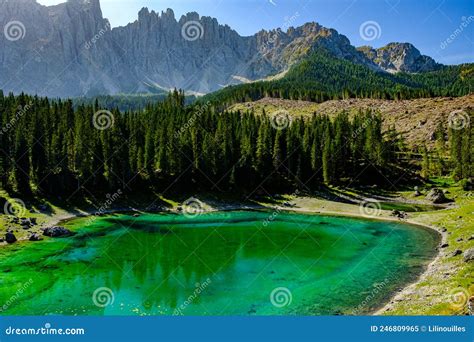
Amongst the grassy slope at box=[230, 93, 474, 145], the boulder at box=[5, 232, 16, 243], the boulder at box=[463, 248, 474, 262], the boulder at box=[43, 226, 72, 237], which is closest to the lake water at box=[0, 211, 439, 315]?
the boulder at box=[43, 226, 72, 237]

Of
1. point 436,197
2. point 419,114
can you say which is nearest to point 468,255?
point 436,197

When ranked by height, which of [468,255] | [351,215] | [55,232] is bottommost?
[468,255]

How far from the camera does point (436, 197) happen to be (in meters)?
88.3

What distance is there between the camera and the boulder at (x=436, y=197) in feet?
287

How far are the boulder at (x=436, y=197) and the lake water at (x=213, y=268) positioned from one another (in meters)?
19.8

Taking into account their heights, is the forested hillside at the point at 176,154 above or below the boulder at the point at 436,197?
above

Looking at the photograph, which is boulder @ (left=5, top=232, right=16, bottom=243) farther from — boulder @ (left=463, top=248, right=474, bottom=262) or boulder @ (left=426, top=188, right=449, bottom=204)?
boulder @ (left=426, top=188, right=449, bottom=204)

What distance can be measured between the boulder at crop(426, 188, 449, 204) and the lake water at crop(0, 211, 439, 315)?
19.8 meters

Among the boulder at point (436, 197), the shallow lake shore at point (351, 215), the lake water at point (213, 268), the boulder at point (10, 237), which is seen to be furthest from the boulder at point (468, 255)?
the boulder at point (10, 237)

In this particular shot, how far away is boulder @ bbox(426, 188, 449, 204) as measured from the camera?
8744cm

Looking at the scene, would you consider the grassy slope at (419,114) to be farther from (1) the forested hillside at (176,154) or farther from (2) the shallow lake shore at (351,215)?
(2) the shallow lake shore at (351,215)

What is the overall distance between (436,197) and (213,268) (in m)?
61.5

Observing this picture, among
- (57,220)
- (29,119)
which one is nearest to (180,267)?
(57,220)

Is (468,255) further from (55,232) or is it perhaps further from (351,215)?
(55,232)
